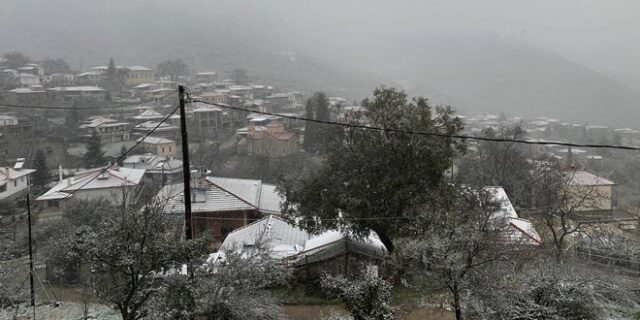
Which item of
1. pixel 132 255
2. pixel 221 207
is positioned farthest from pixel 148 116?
pixel 132 255

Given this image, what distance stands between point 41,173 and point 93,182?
745 centimetres

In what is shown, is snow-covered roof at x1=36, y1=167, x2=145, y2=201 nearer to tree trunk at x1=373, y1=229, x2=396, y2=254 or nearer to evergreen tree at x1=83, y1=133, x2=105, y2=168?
evergreen tree at x1=83, y1=133, x2=105, y2=168

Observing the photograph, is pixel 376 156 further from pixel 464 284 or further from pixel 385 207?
pixel 464 284

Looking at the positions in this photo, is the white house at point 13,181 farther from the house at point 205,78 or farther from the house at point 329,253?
the house at point 205,78

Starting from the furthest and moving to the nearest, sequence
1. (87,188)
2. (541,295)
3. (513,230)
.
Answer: (87,188) < (513,230) < (541,295)

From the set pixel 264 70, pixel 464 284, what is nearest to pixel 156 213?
pixel 464 284

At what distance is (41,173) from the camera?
3566 centimetres

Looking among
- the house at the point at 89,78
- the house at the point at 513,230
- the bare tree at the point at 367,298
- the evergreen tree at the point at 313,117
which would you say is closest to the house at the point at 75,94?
the house at the point at 89,78

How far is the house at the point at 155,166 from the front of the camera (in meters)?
38.0

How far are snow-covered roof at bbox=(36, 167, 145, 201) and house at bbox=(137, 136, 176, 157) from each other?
11.1m

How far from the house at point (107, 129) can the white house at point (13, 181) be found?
39.5 ft

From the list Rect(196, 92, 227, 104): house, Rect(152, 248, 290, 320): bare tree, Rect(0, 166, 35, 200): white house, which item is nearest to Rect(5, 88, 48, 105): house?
Rect(196, 92, 227, 104): house

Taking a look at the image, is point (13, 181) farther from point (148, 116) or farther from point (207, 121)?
A: point (207, 121)

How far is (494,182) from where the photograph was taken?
29.6 meters
